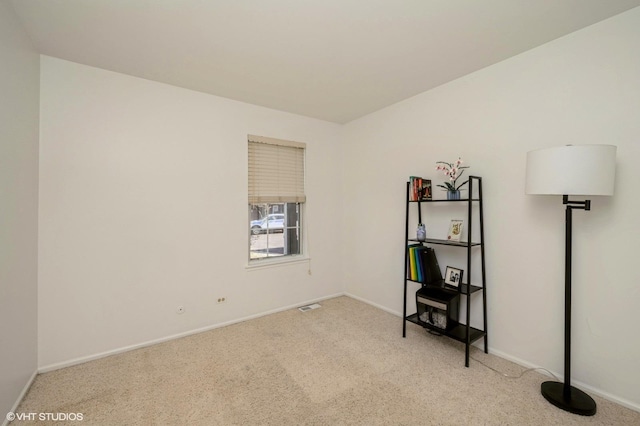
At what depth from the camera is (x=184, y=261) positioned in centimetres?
298

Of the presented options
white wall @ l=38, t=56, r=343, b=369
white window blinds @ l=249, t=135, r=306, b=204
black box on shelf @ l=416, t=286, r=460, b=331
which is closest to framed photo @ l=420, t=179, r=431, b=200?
black box on shelf @ l=416, t=286, r=460, b=331

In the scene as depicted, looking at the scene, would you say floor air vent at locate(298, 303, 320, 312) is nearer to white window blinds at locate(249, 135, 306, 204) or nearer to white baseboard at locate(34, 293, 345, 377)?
white baseboard at locate(34, 293, 345, 377)

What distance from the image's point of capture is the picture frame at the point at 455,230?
2.67 m

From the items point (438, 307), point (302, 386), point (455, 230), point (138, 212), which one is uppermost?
point (138, 212)

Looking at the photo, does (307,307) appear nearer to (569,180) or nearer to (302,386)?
(302,386)

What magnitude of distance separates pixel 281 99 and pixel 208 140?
37.9 inches

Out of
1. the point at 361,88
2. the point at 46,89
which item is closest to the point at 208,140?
the point at 46,89

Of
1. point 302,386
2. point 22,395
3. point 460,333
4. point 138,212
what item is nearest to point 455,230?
point 460,333

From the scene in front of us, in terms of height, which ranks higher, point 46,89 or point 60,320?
point 46,89

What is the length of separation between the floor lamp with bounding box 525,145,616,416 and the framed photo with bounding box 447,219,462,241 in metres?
0.76

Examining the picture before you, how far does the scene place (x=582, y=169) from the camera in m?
1.71

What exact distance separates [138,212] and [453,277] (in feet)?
10.2

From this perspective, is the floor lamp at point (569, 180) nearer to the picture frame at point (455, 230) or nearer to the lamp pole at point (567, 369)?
the lamp pole at point (567, 369)

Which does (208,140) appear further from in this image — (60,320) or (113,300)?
(60,320)
